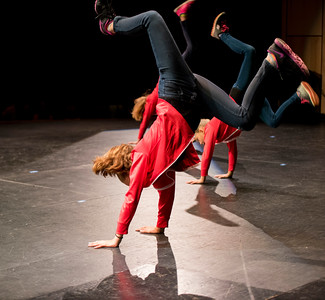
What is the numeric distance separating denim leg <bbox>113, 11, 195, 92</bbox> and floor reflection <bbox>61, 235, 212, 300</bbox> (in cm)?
106

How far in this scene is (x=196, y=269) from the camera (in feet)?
9.55

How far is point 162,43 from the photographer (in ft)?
10.3

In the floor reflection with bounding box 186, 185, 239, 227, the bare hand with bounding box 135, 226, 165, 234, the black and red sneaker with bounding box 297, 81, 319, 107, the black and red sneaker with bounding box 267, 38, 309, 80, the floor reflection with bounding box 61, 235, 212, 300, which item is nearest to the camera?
the floor reflection with bounding box 61, 235, 212, 300

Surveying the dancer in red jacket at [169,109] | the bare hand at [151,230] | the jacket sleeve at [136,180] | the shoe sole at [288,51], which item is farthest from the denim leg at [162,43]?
the bare hand at [151,230]

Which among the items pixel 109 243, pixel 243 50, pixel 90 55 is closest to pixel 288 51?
pixel 243 50

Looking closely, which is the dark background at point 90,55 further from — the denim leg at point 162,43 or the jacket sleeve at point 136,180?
the jacket sleeve at point 136,180

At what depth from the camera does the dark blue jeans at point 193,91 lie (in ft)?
10.5

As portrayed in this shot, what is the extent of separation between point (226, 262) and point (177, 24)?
8.35 meters

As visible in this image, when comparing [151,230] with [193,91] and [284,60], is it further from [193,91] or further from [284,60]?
[284,60]

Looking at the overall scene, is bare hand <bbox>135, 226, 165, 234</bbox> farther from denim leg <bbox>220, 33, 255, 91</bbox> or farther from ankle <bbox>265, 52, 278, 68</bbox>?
denim leg <bbox>220, 33, 255, 91</bbox>

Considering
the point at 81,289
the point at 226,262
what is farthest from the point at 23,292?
the point at 226,262

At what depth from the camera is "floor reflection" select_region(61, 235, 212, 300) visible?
2562mm

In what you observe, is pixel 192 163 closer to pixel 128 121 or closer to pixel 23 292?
pixel 23 292

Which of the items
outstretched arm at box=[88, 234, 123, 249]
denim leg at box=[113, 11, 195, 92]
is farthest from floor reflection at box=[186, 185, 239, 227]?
denim leg at box=[113, 11, 195, 92]
